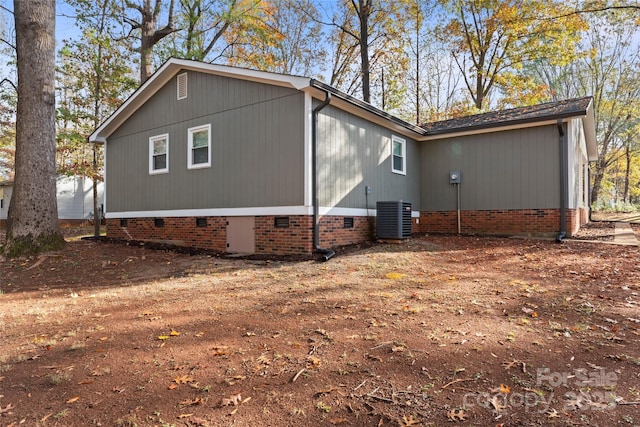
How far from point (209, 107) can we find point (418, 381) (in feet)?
28.3

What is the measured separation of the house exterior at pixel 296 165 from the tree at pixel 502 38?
24.4ft

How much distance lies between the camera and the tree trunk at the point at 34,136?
7855 millimetres

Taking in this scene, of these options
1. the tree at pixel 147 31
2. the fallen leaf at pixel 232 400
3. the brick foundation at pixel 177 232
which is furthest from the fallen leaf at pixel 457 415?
the tree at pixel 147 31

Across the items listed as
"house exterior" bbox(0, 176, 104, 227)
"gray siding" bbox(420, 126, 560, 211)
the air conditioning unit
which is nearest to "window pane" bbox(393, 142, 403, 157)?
"gray siding" bbox(420, 126, 560, 211)

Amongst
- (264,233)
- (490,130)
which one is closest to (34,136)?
(264,233)

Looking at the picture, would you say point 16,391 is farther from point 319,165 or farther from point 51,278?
point 319,165

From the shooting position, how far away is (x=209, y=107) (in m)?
9.62

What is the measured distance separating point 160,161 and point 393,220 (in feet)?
21.1

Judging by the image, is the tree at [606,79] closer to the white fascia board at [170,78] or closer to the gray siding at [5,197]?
the white fascia board at [170,78]

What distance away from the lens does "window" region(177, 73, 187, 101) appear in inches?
402

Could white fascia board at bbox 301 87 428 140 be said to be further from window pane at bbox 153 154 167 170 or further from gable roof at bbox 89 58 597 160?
window pane at bbox 153 154 167 170

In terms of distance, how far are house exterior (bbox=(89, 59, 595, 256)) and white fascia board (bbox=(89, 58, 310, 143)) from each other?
3 cm

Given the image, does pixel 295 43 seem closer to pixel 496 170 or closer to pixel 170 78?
pixel 170 78

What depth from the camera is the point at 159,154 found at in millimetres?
10695
